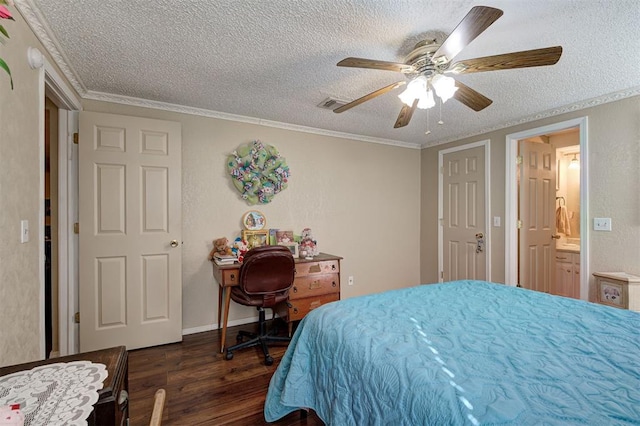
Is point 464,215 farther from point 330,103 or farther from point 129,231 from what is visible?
point 129,231

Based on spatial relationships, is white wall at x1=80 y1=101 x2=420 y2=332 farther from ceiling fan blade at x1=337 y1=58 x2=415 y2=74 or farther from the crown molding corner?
ceiling fan blade at x1=337 y1=58 x2=415 y2=74

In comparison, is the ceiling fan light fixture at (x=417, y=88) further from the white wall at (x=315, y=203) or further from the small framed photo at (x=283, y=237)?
the small framed photo at (x=283, y=237)

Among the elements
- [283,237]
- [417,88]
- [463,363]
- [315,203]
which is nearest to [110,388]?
[463,363]

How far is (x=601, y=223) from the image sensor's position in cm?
262

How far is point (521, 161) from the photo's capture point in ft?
11.0

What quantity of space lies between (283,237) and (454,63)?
92.9 inches

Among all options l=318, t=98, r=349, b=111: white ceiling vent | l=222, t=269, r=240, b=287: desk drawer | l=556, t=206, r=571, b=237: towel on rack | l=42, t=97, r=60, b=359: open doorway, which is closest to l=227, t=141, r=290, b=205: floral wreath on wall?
l=318, t=98, r=349, b=111: white ceiling vent

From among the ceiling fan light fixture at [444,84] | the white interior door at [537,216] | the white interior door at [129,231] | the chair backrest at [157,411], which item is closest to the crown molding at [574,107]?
the white interior door at [537,216]

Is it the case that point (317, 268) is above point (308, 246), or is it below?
below

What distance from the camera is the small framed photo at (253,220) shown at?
10.6 ft

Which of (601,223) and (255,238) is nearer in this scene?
(601,223)

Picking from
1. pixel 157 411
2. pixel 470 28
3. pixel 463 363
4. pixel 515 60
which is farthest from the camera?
pixel 515 60

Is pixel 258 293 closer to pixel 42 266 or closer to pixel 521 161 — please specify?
pixel 42 266

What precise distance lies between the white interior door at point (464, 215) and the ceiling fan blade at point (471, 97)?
1949mm
